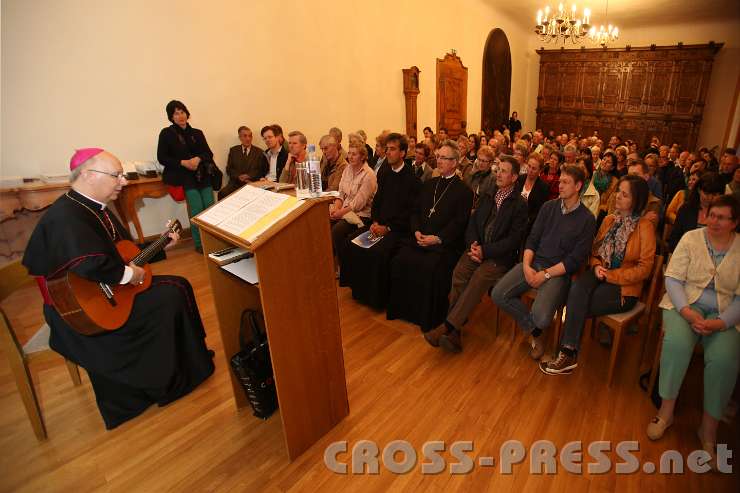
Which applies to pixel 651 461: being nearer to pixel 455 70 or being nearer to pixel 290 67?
pixel 290 67

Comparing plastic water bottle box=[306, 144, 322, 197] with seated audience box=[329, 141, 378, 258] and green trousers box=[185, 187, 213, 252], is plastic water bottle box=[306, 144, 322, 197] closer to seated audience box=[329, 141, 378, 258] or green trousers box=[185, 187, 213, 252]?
seated audience box=[329, 141, 378, 258]

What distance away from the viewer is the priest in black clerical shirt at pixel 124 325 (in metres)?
1.84

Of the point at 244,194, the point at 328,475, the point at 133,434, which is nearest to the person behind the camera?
the point at 328,475

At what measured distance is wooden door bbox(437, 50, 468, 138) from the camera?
8258mm

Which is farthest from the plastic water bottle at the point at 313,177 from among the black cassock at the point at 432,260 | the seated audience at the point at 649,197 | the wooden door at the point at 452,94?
the wooden door at the point at 452,94

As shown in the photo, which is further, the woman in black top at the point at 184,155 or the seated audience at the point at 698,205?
the woman in black top at the point at 184,155

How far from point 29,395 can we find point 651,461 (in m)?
3.15

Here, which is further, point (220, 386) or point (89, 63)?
point (89, 63)

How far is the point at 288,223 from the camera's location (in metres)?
1.61

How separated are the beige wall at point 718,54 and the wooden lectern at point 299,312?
12.1 meters

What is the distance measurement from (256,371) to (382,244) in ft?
5.13

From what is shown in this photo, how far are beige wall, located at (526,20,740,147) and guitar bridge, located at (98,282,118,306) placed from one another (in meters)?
12.9

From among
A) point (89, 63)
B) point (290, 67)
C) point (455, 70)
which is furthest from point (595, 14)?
point (89, 63)

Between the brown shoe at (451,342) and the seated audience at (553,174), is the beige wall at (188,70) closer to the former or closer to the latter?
the seated audience at (553,174)
